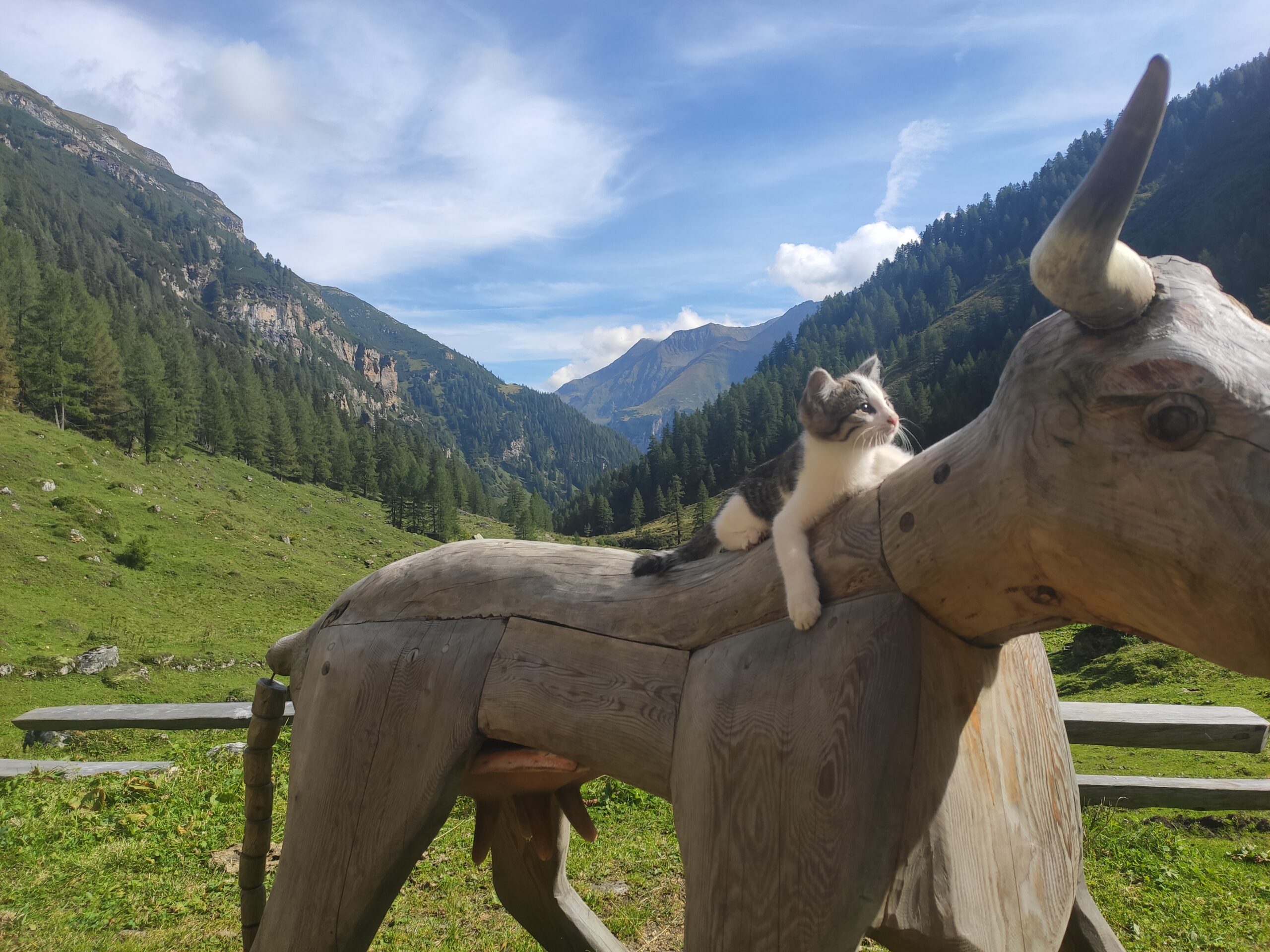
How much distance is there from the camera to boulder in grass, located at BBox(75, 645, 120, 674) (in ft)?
64.8

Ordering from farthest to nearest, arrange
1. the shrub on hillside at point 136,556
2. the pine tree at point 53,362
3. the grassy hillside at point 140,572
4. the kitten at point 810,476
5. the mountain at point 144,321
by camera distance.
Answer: the mountain at point 144,321 → the pine tree at point 53,362 → the shrub on hillside at point 136,556 → the grassy hillside at point 140,572 → the kitten at point 810,476

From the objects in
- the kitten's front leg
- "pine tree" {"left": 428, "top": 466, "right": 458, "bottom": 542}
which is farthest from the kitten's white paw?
"pine tree" {"left": 428, "top": 466, "right": 458, "bottom": 542}

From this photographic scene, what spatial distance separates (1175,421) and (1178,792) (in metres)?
6.69

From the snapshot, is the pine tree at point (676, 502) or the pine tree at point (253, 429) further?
the pine tree at point (253, 429)

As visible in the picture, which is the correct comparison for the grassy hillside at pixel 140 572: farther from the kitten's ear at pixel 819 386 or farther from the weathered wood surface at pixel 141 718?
the kitten's ear at pixel 819 386

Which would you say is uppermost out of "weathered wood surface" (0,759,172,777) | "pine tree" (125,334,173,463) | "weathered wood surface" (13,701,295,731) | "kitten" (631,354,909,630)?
"pine tree" (125,334,173,463)

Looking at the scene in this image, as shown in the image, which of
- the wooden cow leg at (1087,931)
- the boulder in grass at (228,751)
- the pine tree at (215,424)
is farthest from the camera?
the pine tree at (215,424)

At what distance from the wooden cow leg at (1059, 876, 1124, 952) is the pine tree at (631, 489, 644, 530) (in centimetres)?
7993

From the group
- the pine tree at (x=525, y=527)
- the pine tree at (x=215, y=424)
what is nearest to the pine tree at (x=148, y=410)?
the pine tree at (x=215, y=424)

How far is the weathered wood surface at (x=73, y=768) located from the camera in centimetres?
827

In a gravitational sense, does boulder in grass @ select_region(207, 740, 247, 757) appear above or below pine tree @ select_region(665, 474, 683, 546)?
below

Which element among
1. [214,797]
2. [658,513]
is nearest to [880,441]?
[214,797]

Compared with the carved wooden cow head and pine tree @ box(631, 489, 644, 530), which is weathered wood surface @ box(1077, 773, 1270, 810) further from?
pine tree @ box(631, 489, 644, 530)

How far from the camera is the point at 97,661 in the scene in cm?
2000
